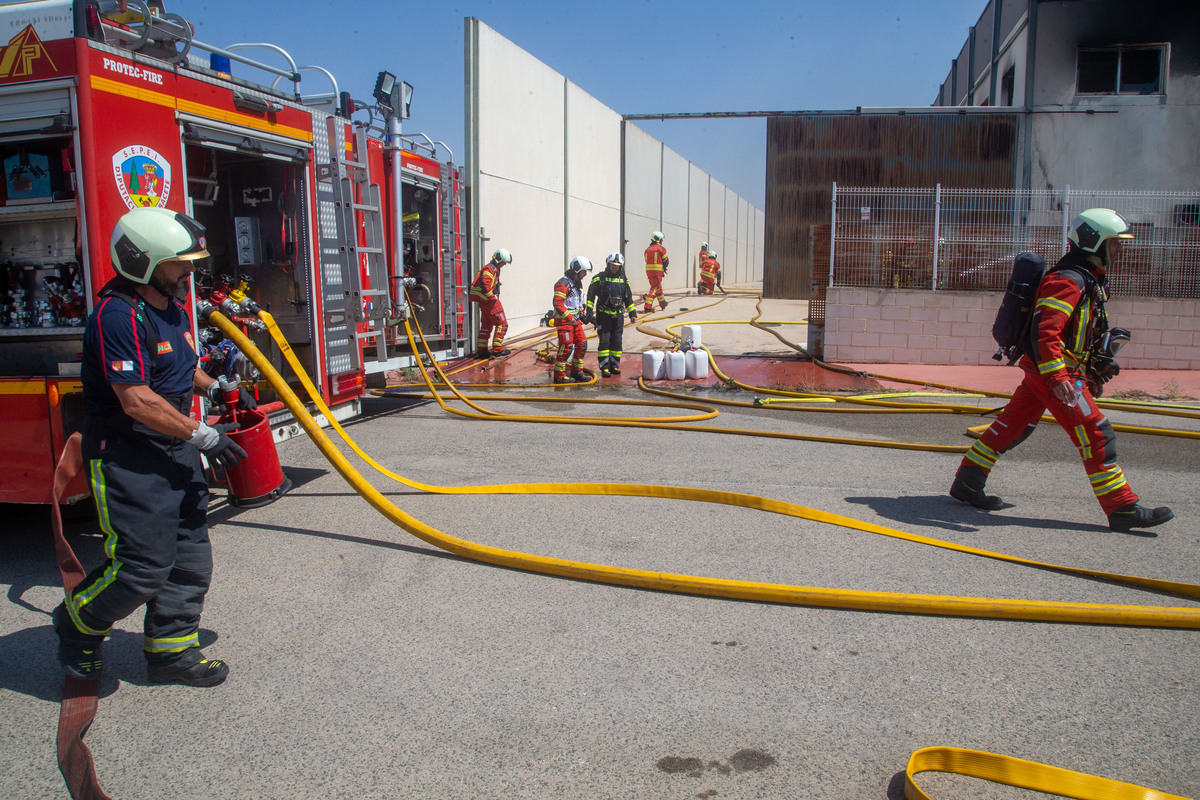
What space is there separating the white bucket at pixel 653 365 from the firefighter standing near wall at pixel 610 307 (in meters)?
0.44

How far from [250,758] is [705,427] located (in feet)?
18.1

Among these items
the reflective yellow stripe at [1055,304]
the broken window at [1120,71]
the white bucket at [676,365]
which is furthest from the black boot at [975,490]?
the broken window at [1120,71]

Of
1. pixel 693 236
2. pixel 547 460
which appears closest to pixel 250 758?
pixel 547 460

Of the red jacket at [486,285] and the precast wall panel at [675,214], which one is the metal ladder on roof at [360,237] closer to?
the red jacket at [486,285]

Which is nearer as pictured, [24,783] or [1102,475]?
[24,783]

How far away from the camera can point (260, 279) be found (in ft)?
23.7

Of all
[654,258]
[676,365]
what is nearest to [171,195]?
[676,365]

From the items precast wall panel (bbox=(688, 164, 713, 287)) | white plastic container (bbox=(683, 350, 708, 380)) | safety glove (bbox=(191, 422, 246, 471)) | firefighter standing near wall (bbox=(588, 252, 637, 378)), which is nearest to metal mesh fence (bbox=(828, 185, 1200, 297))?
white plastic container (bbox=(683, 350, 708, 380))

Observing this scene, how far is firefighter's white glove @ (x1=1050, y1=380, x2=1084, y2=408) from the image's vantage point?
459 centimetres

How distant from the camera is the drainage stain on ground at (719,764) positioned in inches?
98.3

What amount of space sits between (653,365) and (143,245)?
8.20 meters

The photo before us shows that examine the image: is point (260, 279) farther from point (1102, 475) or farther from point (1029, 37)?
point (1029, 37)

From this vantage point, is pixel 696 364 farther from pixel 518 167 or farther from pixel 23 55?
pixel 23 55

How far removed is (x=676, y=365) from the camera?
35.4ft
